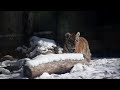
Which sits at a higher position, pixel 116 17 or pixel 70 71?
pixel 116 17

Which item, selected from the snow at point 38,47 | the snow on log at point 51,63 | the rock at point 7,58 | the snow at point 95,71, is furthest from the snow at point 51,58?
the rock at point 7,58

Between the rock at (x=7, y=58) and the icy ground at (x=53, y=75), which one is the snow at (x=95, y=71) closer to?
the icy ground at (x=53, y=75)

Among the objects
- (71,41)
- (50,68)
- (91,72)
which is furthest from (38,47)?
(91,72)

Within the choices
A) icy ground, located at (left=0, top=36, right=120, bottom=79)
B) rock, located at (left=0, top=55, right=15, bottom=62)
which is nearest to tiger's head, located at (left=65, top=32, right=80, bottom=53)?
icy ground, located at (left=0, top=36, right=120, bottom=79)

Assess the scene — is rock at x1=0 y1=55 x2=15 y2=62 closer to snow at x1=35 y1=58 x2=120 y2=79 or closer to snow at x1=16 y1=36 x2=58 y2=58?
snow at x1=16 y1=36 x2=58 y2=58

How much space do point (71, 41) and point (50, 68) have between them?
634 millimetres

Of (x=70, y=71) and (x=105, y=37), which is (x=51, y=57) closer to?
(x=70, y=71)

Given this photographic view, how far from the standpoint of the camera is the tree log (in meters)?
5.80

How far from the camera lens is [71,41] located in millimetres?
6363

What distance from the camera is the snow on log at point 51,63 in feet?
19.0

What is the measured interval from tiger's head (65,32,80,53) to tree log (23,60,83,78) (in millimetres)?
230

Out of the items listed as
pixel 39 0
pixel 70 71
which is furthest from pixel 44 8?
pixel 70 71

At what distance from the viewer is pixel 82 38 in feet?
21.3

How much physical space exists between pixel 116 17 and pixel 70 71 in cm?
107
